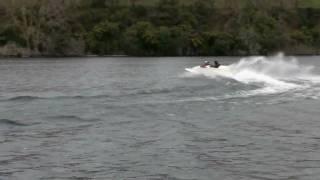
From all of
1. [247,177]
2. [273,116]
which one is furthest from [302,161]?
[273,116]

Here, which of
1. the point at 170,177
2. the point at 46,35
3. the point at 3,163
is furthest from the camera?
the point at 46,35

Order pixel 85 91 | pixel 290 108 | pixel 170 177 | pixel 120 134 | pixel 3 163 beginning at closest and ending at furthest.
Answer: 1. pixel 170 177
2. pixel 3 163
3. pixel 120 134
4. pixel 290 108
5. pixel 85 91

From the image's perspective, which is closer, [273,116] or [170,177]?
[170,177]

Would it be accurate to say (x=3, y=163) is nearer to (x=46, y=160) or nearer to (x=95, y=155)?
(x=46, y=160)

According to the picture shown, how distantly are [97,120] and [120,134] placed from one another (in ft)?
18.6

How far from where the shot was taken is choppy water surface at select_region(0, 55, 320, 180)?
93.8ft

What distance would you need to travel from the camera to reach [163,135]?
120 feet

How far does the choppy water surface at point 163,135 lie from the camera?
2859 centimetres

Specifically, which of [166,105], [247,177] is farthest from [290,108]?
[247,177]

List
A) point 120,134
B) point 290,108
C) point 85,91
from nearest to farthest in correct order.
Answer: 1. point 120,134
2. point 290,108
3. point 85,91

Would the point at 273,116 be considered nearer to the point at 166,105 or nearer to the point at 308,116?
the point at 308,116

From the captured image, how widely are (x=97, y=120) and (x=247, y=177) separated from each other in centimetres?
1673

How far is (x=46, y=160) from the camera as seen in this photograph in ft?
99.4

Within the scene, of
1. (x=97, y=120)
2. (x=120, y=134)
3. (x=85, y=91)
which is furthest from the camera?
(x=85, y=91)
